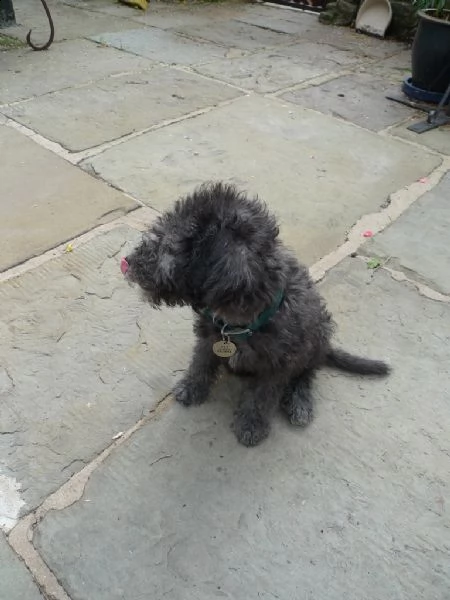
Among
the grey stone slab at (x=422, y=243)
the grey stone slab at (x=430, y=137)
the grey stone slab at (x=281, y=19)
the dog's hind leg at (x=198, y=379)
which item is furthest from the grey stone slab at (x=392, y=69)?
the dog's hind leg at (x=198, y=379)

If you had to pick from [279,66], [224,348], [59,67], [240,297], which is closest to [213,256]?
[240,297]

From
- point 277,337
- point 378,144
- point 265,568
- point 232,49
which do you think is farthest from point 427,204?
point 232,49

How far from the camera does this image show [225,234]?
65.5 inches

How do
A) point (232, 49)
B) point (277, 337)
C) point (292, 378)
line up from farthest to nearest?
point (232, 49) → point (292, 378) → point (277, 337)

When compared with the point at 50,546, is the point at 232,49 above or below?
above

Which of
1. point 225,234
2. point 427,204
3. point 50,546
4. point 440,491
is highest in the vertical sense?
point 225,234

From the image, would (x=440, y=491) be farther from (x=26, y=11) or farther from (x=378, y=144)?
(x=26, y=11)

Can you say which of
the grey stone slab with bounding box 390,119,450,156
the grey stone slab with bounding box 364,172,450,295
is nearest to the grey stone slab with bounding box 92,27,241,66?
the grey stone slab with bounding box 390,119,450,156

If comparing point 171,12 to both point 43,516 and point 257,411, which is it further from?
point 43,516

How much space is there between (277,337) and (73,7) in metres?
8.23

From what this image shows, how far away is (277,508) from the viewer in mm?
1992

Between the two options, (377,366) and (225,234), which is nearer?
(225,234)

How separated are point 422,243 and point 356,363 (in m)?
1.39

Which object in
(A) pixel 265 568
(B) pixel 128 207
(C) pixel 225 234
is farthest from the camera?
(B) pixel 128 207
